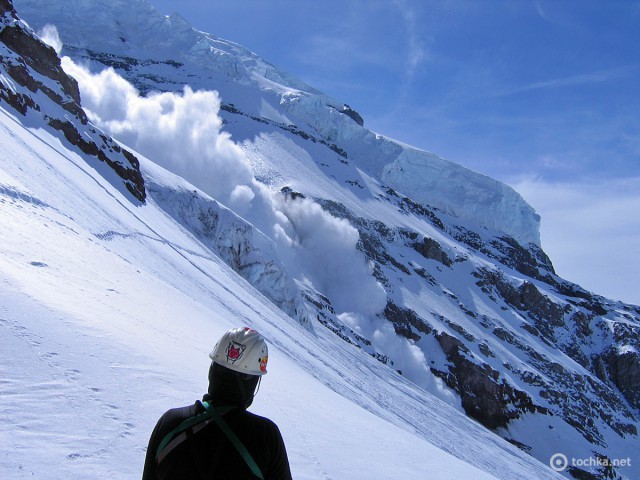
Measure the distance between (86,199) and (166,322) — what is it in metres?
14.3

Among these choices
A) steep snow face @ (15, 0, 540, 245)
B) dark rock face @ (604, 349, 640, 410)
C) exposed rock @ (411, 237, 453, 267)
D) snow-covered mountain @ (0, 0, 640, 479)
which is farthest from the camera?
steep snow face @ (15, 0, 540, 245)

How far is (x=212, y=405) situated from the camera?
298 cm

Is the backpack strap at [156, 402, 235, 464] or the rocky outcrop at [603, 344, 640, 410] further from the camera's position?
the rocky outcrop at [603, 344, 640, 410]

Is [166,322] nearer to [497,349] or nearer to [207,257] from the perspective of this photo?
[207,257]

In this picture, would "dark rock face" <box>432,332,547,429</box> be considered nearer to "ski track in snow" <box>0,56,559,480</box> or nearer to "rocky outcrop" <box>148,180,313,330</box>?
"rocky outcrop" <box>148,180,313,330</box>

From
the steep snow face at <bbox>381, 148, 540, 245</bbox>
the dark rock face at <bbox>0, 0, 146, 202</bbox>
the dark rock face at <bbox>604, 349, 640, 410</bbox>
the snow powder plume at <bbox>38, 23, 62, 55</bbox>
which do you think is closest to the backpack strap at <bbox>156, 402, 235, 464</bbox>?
the dark rock face at <bbox>0, 0, 146, 202</bbox>

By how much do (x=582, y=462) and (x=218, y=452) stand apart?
3742 inches

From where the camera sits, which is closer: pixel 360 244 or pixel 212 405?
pixel 212 405

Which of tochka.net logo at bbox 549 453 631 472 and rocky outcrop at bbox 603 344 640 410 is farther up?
rocky outcrop at bbox 603 344 640 410

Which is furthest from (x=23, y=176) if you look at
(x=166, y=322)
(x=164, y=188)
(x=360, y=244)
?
(x=360, y=244)

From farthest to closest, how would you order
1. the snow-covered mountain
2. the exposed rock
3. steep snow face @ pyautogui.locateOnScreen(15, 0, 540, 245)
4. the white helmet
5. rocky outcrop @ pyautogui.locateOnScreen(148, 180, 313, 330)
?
steep snow face @ pyautogui.locateOnScreen(15, 0, 540, 245) < the exposed rock < rocky outcrop @ pyautogui.locateOnScreen(148, 180, 313, 330) < the snow-covered mountain < the white helmet

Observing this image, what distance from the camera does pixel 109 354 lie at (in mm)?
8070

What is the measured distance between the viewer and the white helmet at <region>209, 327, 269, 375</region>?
123 inches

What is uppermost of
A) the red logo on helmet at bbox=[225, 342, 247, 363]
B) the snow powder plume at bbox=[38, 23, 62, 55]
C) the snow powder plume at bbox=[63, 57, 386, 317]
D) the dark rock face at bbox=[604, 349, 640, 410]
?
the snow powder plume at bbox=[38, 23, 62, 55]
